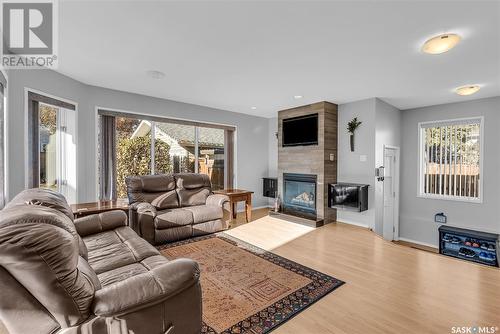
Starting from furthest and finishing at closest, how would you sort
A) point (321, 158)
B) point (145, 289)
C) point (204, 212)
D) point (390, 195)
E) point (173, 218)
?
1. point (390, 195)
2. point (321, 158)
3. point (204, 212)
4. point (173, 218)
5. point (145, 289)

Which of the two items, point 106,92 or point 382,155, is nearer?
point 106,92

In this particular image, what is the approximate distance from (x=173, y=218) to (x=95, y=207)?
3.46 ft

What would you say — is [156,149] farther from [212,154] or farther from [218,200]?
[218,200]

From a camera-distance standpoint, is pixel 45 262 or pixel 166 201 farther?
pixel 166 201

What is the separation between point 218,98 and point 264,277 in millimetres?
3416

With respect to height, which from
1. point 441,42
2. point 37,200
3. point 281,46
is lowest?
point 37,200

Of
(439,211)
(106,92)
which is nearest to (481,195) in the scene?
(439,211)

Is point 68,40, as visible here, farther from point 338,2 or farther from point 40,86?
point 338,2

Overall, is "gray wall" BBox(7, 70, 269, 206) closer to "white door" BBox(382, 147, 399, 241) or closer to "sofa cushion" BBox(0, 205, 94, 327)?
"sofa cushion" BBox(0, 205, 94, 327)

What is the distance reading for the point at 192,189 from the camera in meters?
4.50

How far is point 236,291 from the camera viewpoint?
2346 millimetres

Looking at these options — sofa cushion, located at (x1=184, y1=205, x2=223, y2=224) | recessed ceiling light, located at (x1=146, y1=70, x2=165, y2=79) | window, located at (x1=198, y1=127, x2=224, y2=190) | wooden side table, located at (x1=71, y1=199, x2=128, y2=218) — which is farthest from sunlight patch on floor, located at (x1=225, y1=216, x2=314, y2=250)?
recessed ceiling light, located at (x1=146, y1=70, x2=165, y2=79)

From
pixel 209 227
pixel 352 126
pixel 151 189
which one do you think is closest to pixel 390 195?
pixel 352 126

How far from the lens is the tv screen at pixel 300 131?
503 centimetres
